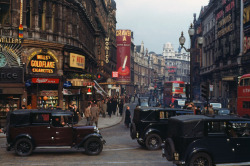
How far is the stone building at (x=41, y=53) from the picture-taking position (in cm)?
2553

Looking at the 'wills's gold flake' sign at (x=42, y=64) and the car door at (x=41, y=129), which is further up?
the 'wills's gold flake' sign at (x=42, y=64)

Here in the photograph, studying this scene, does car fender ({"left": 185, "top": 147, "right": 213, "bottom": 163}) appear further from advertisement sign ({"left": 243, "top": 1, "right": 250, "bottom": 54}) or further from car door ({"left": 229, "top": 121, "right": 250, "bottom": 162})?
advertisement sign ({"left": 243, "top": 1, "right": 250, "bottom": 54})

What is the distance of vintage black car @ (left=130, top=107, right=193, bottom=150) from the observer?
15.6m

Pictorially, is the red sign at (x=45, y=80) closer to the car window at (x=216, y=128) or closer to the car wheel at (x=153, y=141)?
the car wheel at (x=153, y=141)

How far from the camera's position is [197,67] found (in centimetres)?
7762

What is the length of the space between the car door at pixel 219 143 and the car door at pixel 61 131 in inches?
236

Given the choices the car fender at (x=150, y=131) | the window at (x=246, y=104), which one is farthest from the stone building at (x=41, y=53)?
the window at (x=246, y=104)

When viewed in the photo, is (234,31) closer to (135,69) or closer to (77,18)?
(77,18)

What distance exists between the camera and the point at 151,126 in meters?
15.7

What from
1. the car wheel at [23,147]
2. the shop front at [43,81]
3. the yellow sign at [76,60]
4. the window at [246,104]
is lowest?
the car wheel at [23,147]

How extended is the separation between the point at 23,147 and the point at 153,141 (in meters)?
5.72

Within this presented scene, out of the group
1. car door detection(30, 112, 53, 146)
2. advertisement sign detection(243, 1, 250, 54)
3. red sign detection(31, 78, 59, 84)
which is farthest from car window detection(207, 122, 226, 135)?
advertisement sign detection(243, 1, 250, 54)

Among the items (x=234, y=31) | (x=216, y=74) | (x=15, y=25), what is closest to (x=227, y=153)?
(x=15, y=25)

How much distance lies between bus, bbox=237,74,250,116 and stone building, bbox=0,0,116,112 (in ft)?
46.3
